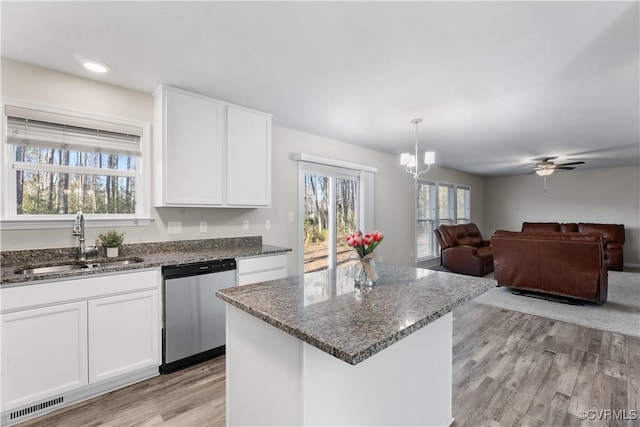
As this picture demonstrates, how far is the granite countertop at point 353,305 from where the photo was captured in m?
1.00

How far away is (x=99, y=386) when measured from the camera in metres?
2.11

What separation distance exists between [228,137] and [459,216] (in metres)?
7.10

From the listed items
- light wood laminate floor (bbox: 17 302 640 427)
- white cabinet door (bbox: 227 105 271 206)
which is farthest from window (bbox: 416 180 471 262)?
white cabinet door (bbox: 227 105 271 206)

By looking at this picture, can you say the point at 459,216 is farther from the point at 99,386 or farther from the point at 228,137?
the point at 99,386

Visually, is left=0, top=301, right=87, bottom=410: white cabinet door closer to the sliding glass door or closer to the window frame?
the window frame

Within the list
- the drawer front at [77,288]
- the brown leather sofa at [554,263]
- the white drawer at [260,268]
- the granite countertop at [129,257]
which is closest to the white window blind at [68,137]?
the granite countertop at [129,257]

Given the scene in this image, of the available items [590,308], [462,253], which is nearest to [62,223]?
[590,308]

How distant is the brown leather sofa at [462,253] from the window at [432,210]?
478mm

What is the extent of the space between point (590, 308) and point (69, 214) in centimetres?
584

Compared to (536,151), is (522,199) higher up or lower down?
lower down

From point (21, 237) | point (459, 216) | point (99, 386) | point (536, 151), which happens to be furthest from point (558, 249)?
point (21, 237)

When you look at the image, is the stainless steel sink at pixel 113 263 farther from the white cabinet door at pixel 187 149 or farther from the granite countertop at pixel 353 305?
the granite countertop at pixel 353 305

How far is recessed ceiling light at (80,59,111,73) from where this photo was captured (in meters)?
2.24

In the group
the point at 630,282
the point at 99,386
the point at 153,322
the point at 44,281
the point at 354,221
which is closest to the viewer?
the point at 44,281
